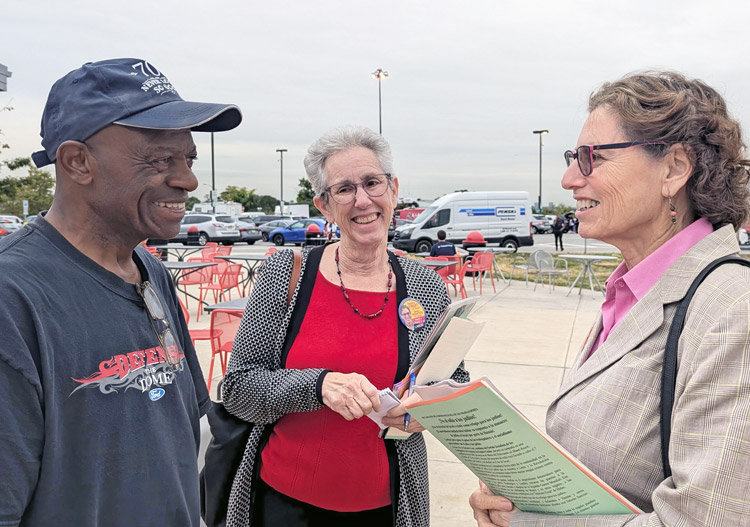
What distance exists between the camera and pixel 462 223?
2391 centimetres

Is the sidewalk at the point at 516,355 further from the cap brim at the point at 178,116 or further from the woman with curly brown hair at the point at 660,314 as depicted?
the cap brim at the point at 178,116

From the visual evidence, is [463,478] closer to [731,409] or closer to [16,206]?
[731,409]

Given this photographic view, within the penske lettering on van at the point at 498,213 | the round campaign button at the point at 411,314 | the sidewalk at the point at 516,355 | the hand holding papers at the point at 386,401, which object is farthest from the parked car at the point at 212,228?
the hand holding papers at the point at 386,401

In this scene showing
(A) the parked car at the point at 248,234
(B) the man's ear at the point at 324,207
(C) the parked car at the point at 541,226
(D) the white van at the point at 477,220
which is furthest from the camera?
(C) the parked car at the point at 541,226

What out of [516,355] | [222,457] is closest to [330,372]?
[222,457]

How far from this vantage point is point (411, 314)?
1.96 metres

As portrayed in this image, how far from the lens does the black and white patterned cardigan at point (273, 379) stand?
182cm

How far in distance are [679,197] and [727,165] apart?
118mm

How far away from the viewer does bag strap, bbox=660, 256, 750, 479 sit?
1.04 meters

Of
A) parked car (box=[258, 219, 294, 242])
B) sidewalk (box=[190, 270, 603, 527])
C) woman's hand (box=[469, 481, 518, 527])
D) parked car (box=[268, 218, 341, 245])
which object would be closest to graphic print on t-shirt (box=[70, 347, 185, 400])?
woman's hand (box=[469, 481, 518, 527])

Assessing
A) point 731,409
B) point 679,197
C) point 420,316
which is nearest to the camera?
point 731,409

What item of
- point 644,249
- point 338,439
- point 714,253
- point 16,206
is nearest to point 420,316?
point 338,439

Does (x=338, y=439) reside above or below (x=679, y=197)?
below

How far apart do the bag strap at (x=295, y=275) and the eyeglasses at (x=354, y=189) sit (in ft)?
0.82
